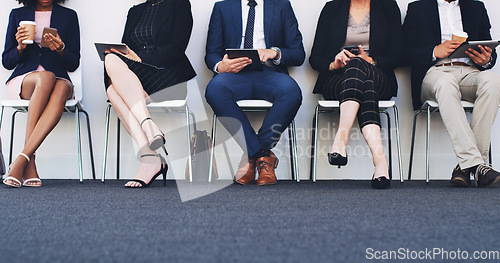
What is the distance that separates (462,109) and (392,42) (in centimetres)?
57

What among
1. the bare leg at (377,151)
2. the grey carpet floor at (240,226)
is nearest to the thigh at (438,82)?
the bare leg at (377,151)

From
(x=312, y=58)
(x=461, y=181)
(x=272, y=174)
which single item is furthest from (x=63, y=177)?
(x=461, y=181)

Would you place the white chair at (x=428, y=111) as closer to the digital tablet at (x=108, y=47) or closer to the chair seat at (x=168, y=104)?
the chair seat at (x=168, y=104)

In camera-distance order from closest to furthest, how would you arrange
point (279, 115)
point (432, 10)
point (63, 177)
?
point (279, 115), point (432, 10), point (63, 177)

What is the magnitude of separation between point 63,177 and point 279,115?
145 cm

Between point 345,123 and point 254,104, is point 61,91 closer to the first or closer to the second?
point 254,104

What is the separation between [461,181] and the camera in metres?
2.20

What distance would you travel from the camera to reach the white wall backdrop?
293cm

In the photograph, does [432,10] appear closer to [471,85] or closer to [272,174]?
[471,85]

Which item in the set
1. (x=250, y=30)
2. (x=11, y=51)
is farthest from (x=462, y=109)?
(x=11, y=51)

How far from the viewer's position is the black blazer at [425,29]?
2668 mm

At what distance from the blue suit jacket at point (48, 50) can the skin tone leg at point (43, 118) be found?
0.22m

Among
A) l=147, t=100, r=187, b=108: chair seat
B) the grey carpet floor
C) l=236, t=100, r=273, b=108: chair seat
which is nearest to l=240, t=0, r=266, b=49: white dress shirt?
l=236, t=100, r=273, b=108: chair seat

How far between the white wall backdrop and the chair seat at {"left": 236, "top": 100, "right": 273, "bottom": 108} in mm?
482
